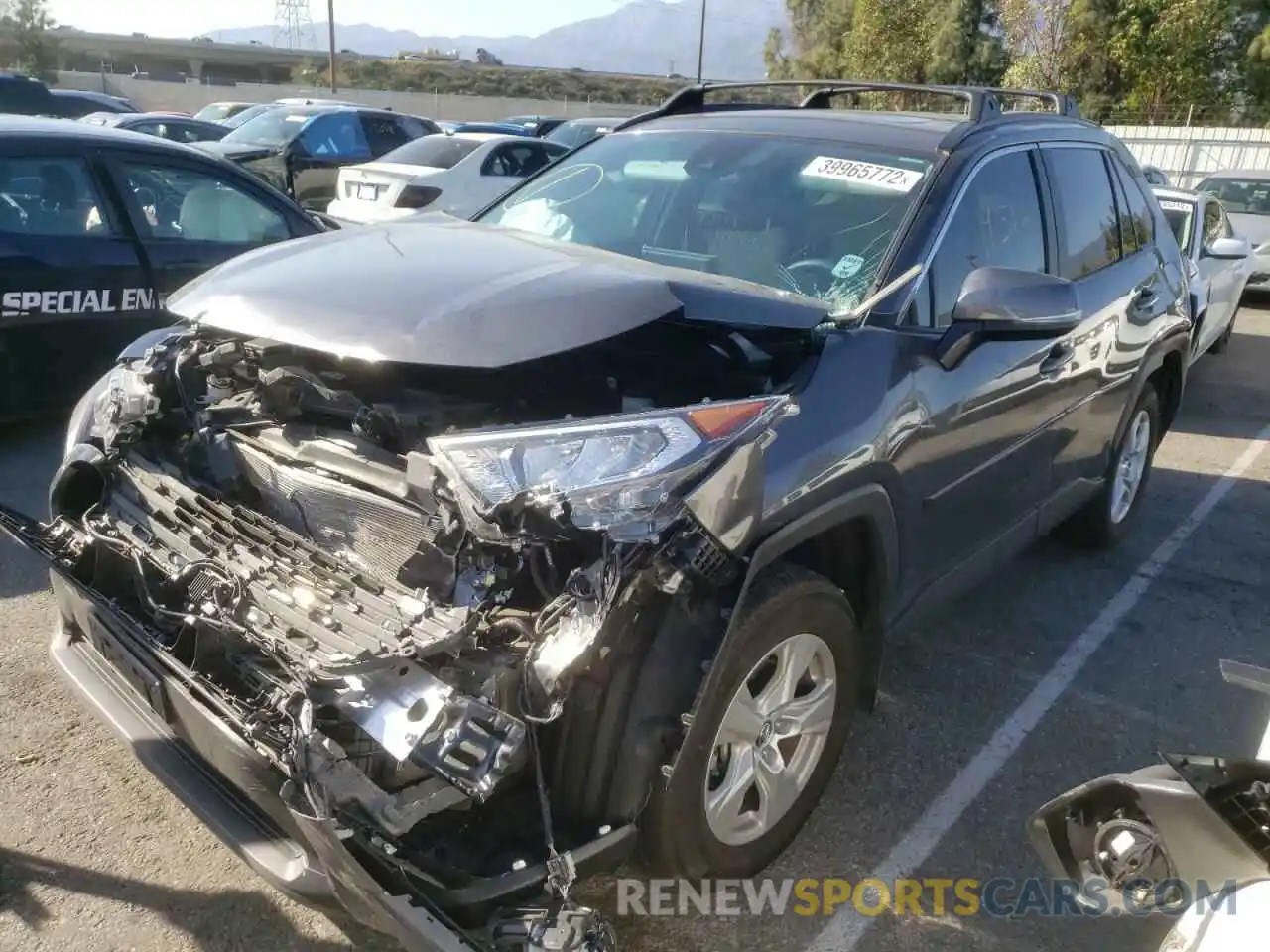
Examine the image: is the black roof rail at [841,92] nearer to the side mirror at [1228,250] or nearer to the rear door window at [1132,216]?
the rear door window at [1132,216]

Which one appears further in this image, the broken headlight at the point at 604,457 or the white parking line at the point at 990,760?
the white parking line at the point at 990,760

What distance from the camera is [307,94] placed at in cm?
4097

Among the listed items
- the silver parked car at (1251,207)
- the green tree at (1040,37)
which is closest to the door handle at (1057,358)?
the silver parked car at (1251,207)

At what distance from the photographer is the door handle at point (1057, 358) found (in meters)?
3.70

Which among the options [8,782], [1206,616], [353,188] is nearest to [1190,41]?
[353,188]

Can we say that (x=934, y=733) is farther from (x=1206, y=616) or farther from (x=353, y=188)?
(x=353, y=188)

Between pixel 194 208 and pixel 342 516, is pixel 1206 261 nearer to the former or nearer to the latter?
pixel 194 208

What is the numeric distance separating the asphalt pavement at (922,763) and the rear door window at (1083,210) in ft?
4.91

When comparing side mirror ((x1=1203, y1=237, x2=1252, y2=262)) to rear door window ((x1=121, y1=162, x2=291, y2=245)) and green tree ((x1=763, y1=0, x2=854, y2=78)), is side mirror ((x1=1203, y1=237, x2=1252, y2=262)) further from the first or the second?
green tree ((x1=763, y1=0, x2=854, y2=78))

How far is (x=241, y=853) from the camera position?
7.12 feet

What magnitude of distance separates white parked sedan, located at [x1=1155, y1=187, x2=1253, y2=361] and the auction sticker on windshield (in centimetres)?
496

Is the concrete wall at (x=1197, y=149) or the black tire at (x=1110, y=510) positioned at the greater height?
the concrete wall at (x=1197, y=149)

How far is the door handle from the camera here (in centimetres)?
370

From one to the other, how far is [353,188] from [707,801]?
1039 centimetres
